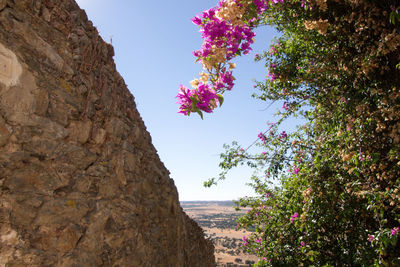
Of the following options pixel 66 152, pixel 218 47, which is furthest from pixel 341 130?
pixel 66 152

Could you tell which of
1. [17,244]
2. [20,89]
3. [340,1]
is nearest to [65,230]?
[17,244]

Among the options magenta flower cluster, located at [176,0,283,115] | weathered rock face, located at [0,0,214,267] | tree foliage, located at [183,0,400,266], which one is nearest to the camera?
weathered rock face, located at [0,0,214,267]

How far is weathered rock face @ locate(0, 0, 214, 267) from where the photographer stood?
5.48 feet

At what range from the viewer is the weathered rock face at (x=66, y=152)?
5.48 ft

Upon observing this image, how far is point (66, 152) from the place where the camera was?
2.03 metres

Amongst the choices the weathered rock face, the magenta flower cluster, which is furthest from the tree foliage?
the weathered rock face

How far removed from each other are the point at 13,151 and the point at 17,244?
1.95 ft

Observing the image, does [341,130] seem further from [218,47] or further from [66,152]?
[66,152]

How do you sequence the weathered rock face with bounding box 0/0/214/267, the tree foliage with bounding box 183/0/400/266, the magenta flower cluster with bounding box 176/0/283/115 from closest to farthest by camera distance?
the weathered rock face with bounding box 0/0/214/267
the magenta flower cluster with bounding box 176/0/283/115
the tree foliage with bounding box 183/0/400/266

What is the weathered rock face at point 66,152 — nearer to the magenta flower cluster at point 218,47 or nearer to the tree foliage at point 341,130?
the magenta flower cluster at point 218,47

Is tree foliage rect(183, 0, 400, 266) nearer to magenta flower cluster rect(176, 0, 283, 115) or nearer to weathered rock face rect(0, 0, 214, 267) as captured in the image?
magenta flower cluster rect(176, 0, 283, 115)

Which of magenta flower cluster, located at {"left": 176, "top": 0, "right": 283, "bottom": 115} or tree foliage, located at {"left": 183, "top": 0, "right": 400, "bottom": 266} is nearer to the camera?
magenta flower cluster, located at {"left": 176, "top": 0, "right": 283, "bottom": 115}

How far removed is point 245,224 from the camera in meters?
6.39

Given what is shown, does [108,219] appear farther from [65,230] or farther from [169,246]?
[169,246]
